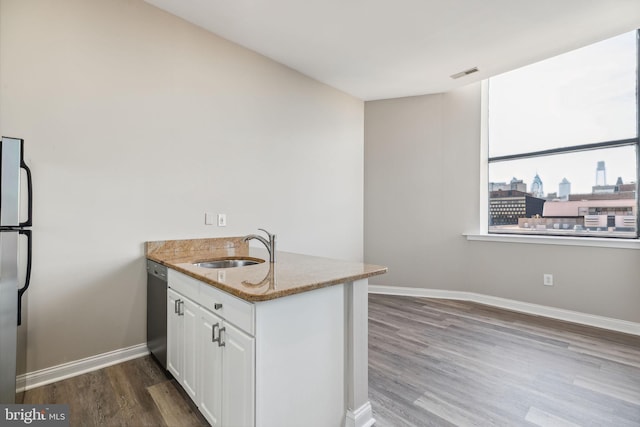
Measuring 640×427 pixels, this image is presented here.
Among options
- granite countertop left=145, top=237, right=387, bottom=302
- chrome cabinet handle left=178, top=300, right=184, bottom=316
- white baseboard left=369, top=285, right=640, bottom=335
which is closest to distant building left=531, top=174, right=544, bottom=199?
white baseboard left=369, top=285, right=640, bottom=335

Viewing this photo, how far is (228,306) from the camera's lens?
4.81 ft

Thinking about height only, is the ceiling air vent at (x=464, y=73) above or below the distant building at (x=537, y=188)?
above

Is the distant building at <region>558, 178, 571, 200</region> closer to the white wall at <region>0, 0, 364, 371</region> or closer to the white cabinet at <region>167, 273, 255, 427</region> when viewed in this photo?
the white wall at <region>0, 0, 364, 371</region>

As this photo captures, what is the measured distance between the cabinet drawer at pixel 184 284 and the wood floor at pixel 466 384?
685 millimetres

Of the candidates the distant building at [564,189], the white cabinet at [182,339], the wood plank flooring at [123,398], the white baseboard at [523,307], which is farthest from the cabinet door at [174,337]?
the distant building at [564,189]

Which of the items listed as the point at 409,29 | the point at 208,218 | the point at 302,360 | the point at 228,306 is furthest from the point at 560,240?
the point at 208,218

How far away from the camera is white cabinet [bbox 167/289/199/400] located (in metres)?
1.78

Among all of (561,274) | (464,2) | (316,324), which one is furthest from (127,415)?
(561,274)

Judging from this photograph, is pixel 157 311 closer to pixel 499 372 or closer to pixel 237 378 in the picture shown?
pixel 237 378

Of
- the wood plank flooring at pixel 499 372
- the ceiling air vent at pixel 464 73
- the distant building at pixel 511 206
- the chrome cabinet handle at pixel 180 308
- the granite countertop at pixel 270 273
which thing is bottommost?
the wood plank flooring at pixel 499 372

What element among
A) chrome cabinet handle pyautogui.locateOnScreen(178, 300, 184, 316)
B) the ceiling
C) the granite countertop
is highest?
the ceiling

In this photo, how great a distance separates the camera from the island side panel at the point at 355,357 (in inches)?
65.1

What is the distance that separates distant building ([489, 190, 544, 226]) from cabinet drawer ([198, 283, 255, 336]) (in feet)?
12.6

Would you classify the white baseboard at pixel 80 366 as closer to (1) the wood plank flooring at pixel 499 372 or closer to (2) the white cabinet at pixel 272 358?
(2) the white cabinet at pixel 272 358
